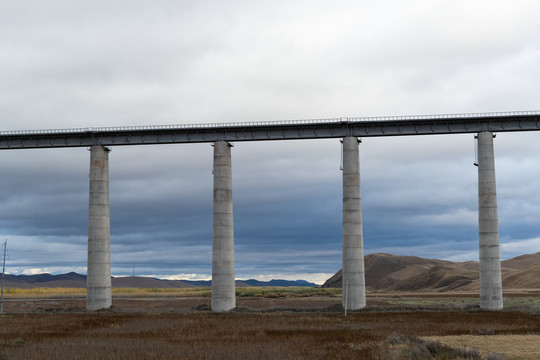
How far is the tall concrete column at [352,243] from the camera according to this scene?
2470 inches

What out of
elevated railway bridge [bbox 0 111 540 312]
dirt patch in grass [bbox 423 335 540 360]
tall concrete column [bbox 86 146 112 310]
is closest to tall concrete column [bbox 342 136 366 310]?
elevated railway bridge [bbox 0 111 540 312]

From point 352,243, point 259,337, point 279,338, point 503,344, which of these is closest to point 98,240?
point 352,243

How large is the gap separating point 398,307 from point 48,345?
133 feet

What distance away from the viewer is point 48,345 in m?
32.7

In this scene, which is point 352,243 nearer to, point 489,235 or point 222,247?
point 222,247

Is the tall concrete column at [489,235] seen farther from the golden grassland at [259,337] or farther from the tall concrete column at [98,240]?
the tall concrete column at [98,240]

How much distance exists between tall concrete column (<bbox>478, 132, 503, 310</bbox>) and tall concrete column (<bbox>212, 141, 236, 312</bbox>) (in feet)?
81.2

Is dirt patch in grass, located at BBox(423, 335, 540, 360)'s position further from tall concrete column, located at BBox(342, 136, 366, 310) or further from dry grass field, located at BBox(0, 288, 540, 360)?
tall concrete column, located at BBox(342, 136, 366, 310)

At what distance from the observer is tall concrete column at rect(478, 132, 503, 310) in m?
62.0

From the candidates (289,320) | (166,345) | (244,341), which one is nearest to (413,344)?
(244,341)

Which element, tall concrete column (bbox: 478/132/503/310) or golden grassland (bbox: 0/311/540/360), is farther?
tall concrete column (bbox: 478/132/503/310)

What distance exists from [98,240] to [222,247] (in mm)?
13686

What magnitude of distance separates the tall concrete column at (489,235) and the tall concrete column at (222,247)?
2475cm

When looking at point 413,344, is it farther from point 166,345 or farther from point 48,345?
point 48,345
